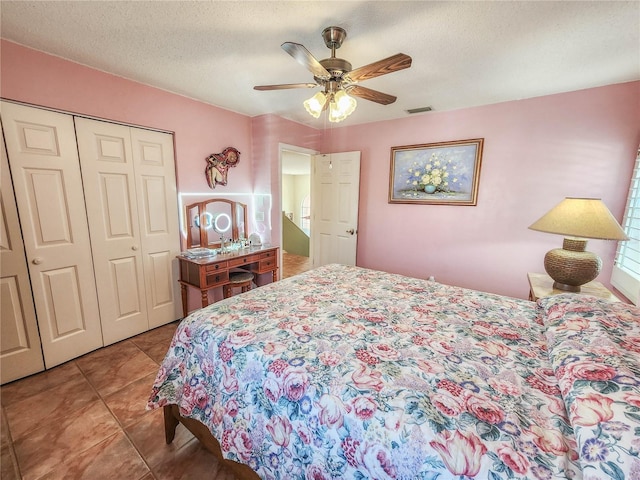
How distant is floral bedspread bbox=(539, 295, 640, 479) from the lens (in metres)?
0.62

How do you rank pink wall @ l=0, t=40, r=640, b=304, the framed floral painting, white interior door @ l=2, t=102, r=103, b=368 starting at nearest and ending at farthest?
white interior door @ l=2, t=102, r=103, b=368
pink wall @ l=0, t=40, r=640, b=304
the framed floral painting

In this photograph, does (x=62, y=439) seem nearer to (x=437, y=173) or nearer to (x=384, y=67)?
(x=384, y=67)

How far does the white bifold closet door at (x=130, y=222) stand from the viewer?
7.16 feet

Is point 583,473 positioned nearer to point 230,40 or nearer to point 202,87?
point 230,40

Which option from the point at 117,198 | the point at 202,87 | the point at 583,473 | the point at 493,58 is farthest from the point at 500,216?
A: the point at 117,198

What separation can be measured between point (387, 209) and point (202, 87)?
2.41m

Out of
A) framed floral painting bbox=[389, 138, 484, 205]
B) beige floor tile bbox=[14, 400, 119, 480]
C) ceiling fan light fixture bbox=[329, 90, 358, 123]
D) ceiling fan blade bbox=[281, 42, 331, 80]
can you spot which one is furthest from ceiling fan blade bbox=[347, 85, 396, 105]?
beige floor tile bbox=[14, 400, 119, 480]

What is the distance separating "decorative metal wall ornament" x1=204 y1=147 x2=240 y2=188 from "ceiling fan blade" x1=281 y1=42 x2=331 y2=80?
179 centimetres

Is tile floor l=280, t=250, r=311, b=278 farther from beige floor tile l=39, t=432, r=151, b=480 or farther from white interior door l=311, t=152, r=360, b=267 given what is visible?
beige floor tile l=39, t=432, r=151, b=480

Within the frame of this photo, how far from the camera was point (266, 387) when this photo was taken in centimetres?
103

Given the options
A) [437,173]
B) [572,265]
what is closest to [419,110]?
[437,173]

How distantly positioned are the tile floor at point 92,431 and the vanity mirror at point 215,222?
127cm

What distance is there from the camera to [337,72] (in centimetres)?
151

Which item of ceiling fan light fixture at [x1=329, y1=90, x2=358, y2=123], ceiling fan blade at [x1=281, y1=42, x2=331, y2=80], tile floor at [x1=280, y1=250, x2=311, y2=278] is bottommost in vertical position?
tile floor at [x1=280, y1=250, x2=311, y2=278]
